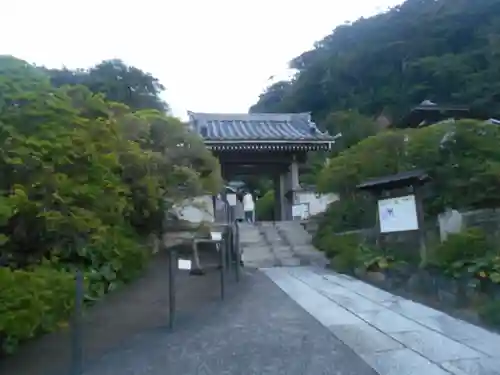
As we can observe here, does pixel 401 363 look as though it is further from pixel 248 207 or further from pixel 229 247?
pixel 248 207

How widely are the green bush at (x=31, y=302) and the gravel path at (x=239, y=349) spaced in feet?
2.10

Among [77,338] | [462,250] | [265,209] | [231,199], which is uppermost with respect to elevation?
[231,199]

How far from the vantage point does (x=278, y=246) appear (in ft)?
44.9

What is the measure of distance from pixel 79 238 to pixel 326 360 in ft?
10.1

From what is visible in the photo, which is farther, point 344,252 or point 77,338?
point 344,252

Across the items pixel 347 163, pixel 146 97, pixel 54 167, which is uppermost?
pixel 146 97

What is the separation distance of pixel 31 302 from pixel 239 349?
2.06 m

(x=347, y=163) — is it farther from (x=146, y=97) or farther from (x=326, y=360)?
(x=146, y=97)

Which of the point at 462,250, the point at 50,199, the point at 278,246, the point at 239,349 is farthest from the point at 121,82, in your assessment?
the point at 239,349

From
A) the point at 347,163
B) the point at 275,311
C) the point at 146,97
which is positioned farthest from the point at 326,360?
the point at 146,97

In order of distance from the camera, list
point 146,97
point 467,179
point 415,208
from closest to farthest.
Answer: point 415,208, point 467,179, point 146,97

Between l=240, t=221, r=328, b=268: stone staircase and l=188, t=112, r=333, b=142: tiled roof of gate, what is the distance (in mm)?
→ 3236

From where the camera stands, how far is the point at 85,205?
5.77 metres

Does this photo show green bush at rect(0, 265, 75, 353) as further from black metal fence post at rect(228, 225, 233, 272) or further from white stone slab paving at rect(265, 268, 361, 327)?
black metal fence post at rect(228, 225, 233, 272)
